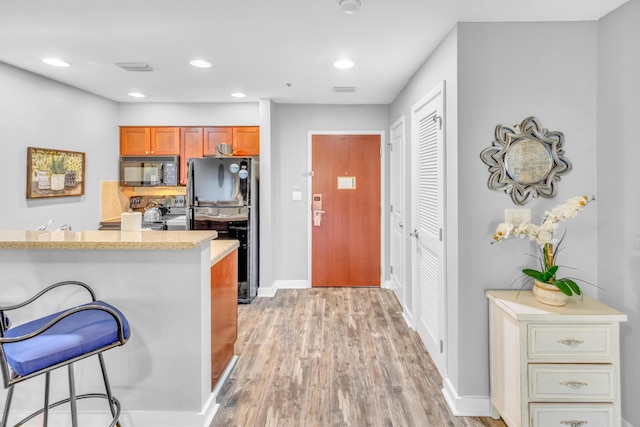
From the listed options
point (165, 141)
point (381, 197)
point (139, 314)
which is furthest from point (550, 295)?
point (165, 141)

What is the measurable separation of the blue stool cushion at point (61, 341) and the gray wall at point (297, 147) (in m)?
3.14

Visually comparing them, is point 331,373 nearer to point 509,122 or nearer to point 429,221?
point 429,221

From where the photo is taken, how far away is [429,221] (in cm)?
292

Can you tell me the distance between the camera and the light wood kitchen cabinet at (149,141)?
475cm

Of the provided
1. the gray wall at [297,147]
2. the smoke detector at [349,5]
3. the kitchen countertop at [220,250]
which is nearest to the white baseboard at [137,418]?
the kitchen countertop at [220,250]

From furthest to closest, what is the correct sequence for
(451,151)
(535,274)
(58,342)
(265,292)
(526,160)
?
(265,292) → (451,151) → (526,160) → (535,274) → (58,342)

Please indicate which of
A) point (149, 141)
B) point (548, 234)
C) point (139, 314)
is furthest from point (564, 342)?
point (149, 141)

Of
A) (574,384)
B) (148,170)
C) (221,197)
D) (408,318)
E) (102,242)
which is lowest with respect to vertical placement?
(408,318)

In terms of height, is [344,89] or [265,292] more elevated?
[344,89]

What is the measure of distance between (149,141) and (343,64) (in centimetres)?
288

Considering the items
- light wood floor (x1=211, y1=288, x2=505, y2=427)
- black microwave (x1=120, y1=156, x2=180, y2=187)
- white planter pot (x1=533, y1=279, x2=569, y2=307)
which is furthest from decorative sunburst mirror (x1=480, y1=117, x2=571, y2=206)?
black microwave (x1=120, y1=156, x2=180, y2=187)

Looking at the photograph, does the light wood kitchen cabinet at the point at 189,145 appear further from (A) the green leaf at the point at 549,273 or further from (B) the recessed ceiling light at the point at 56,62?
(A) the green leaf at the point at 549,273

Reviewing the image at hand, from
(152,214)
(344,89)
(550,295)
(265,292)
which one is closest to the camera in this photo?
(550,295)

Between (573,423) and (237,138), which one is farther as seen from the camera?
(237,138)
